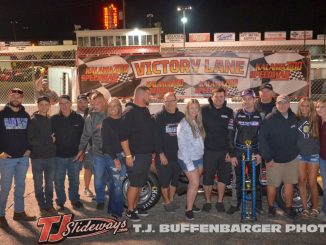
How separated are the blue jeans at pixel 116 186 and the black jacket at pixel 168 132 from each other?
24.6 inches

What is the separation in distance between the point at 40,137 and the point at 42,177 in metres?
0.67

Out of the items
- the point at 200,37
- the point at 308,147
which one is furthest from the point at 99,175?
the point at 200,37

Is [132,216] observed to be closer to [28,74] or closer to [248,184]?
[248,184]

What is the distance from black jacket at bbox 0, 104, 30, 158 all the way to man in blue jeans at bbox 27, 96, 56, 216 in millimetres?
124

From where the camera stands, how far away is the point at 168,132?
5.86 m

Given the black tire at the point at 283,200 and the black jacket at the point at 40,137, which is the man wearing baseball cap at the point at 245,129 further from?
the black jacket at the point at 40,137

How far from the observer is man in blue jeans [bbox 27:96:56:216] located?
5.75 meters

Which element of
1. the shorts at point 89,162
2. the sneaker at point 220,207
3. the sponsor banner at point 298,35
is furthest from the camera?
the sponsor banner at point 298,35

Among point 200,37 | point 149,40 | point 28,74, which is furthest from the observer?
point 200,37

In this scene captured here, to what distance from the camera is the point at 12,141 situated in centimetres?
550

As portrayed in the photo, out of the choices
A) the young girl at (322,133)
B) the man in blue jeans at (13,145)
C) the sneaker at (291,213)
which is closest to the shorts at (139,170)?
the man in blue jeans at (13,145)

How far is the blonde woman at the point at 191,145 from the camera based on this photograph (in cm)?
565

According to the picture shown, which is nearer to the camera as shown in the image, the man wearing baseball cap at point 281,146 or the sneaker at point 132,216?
the man wearing baseball cap at point 281,146

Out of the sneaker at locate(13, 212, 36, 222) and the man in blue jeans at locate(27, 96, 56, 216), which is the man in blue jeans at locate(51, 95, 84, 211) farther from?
the sneaker at locate(13, 212, 36, 222)
